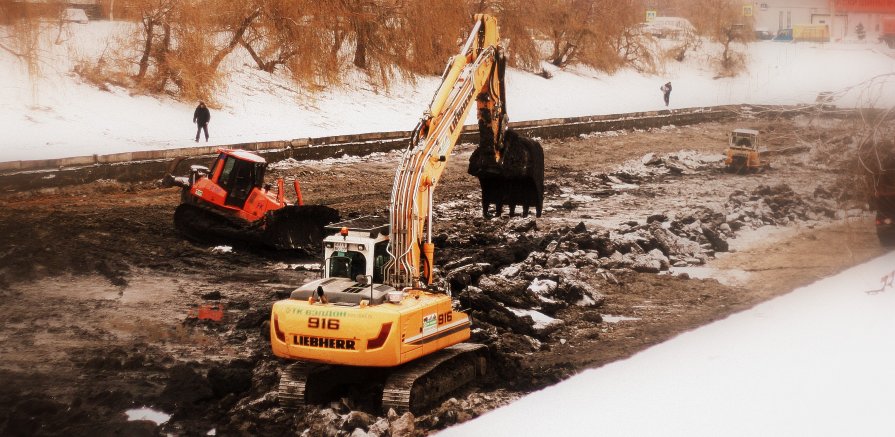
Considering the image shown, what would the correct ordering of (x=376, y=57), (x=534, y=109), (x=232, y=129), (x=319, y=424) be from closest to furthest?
(x=319, y=424), (x=232, y=129), (x=534, y=109), (x=376, y=57)

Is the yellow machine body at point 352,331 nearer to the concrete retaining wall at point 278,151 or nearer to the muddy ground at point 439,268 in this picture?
the muddy ground at point 439,268

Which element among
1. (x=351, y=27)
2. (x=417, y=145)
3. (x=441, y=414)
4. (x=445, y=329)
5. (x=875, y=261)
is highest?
(x=351, y=27)

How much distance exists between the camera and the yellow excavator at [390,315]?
10.1m

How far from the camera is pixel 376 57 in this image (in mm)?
33656

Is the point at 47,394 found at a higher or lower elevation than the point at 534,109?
lower

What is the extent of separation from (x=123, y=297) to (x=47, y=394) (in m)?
4.74

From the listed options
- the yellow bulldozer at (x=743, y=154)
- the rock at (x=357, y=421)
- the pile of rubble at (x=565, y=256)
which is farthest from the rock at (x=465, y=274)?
the rock at (x=357, y=421)

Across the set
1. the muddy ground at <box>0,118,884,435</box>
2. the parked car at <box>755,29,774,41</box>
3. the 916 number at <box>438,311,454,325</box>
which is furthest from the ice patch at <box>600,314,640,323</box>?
the 916 number at <box>438,311,454,325</box>

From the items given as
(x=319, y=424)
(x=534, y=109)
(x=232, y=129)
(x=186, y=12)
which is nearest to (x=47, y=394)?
(x=319, y=424)

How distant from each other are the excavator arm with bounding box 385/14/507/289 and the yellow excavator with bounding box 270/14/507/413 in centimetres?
1

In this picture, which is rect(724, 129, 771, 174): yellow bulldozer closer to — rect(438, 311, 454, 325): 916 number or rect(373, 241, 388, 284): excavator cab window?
rect(438, 311, 454, 325): 916 number

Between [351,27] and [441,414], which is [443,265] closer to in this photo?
[441,414]

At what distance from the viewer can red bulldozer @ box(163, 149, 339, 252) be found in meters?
18.8

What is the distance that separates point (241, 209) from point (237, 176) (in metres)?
0.61
